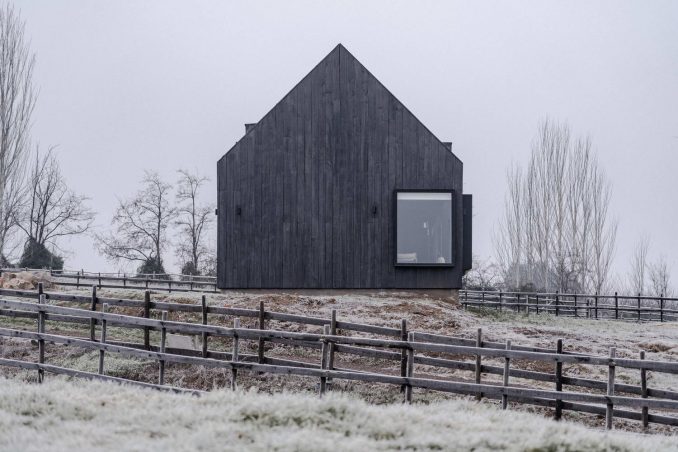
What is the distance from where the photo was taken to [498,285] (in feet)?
161

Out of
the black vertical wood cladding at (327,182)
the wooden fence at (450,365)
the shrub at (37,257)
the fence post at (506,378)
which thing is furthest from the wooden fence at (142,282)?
the fence post at (506,378)

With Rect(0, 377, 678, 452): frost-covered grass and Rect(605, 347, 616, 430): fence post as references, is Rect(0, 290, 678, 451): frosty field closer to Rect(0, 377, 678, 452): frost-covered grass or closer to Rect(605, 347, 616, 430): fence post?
Rect(0, 377, 678, 452): frost-covered grass

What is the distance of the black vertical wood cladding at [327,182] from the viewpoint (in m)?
29.3

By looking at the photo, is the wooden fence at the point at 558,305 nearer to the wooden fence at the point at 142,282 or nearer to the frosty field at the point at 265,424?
the wooden fence at the point at 142,282

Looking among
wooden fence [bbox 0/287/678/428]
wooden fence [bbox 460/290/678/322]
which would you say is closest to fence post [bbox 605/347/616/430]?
wooden fence [bbox 0/287/678/428]

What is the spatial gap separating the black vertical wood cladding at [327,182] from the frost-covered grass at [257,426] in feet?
62.4

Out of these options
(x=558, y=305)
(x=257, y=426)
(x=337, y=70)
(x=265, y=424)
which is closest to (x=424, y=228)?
(x=337, y=70)

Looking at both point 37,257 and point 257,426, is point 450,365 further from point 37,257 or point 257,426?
point 37,257

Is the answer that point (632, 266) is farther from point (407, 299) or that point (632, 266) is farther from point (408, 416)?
point (408, 416)

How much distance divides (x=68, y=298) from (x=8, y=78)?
86.5 feet

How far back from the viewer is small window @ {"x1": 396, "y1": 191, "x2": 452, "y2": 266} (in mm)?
29375

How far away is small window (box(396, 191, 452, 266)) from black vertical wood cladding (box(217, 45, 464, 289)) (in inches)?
11.0

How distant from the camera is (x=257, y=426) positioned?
845 centimetres

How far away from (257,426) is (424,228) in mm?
21614
